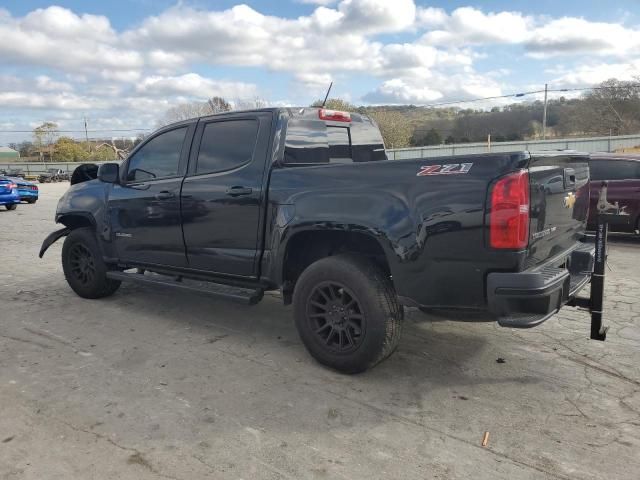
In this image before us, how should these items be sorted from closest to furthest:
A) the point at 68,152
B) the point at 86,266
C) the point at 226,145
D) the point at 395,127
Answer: the point at 226,145, the point at 86,266, the point at 395,127, the point at 68,152

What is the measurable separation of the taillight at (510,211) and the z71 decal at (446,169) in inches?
8.1

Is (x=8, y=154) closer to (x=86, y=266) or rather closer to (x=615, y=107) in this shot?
(x=615, y=107)

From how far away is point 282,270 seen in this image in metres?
4.09

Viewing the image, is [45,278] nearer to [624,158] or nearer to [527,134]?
[624,158]

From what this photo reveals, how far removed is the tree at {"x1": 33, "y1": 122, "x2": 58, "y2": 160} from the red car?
301 ft

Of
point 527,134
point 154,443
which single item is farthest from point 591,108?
point 154,443

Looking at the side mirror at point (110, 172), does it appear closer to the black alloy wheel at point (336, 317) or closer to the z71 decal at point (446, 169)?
the black alloy wheel at point (336, 317)

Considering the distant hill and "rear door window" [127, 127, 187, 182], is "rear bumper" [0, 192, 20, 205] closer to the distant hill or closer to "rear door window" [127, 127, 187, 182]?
"rear door window" [127, 127, 187, 182]

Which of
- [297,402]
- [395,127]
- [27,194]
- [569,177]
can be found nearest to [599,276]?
[569,177]

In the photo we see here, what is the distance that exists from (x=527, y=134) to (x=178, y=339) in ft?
182

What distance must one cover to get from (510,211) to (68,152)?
289 feet

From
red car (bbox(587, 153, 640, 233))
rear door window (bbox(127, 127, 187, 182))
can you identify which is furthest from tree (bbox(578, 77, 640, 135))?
rear door window (bbox(127, 127, 187, 182))

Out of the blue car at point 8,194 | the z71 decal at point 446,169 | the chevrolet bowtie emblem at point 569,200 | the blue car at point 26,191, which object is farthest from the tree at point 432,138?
the z71 decal at point 446,169

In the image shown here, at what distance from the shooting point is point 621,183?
365 inches
